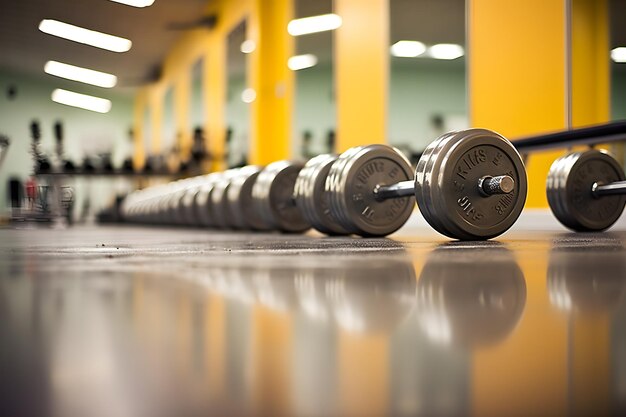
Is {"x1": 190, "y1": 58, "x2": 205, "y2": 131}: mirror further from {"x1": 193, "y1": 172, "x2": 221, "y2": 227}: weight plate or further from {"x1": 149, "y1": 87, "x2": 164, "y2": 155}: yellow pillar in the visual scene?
{"x1": 193, "y1": 172, "x2": 221, "y2": 227}: weight plate

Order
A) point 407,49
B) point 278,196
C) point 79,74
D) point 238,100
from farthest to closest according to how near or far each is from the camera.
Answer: point 79,74 < point 238,100 < point 407,49 < point 278,196

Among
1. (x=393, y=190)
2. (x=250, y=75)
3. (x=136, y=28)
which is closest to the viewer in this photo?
(x=393, y=190)

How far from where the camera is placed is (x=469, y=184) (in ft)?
5.91

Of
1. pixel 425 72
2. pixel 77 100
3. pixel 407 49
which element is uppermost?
pixel 77 100

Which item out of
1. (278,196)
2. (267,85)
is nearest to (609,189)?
(278,196)

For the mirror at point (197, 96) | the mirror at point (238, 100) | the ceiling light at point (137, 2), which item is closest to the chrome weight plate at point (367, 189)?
the mirror at point (238, 100)

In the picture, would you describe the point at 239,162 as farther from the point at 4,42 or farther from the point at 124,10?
the point at 4,42

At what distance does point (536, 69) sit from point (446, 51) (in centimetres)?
82

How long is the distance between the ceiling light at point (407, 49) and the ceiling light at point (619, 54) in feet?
6.35

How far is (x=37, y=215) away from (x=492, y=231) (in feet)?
19.8

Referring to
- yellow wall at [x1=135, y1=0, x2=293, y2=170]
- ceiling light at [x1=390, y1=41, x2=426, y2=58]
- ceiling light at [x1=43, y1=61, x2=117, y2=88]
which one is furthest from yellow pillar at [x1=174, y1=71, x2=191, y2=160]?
ceiling light at [x1=390, y1=41, x2=426, y2=58]

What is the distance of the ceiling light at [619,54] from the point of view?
3.54 meters

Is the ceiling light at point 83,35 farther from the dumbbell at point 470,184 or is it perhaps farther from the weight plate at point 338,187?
the dumbbell at point 470,184

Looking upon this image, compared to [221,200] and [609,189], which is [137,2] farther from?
[609,189]
